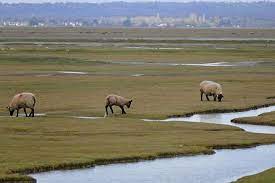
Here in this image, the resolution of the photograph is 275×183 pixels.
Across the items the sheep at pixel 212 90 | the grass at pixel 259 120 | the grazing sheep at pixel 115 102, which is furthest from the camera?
the sheep at pixel 212 90

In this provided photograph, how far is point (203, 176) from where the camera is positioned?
91.2ft

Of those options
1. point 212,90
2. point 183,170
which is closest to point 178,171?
point 183,170

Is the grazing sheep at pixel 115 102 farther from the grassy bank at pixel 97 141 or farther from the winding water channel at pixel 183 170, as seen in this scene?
the winding water channel at pixel 183 170

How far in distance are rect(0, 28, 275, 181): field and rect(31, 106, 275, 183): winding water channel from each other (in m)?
0.71

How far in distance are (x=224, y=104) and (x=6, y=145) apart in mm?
19204

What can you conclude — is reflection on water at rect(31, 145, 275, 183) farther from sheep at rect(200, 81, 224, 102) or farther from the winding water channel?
sheep at rect(200, 81, 224, 102)

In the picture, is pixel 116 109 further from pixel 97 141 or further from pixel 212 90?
pixel 97 141

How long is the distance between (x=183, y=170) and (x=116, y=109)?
18.3 metres

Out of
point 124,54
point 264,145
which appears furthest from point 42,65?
point 264,145

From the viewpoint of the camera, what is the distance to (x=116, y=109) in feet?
154

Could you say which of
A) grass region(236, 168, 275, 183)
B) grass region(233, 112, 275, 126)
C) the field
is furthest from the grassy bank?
grass region(236, 168, 275, 183)

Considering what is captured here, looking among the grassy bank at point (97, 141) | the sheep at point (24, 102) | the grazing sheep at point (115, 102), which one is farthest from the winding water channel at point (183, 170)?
the sheep at point (24, 102)

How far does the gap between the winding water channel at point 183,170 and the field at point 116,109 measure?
0.71 m

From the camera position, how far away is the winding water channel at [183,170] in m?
27.3
